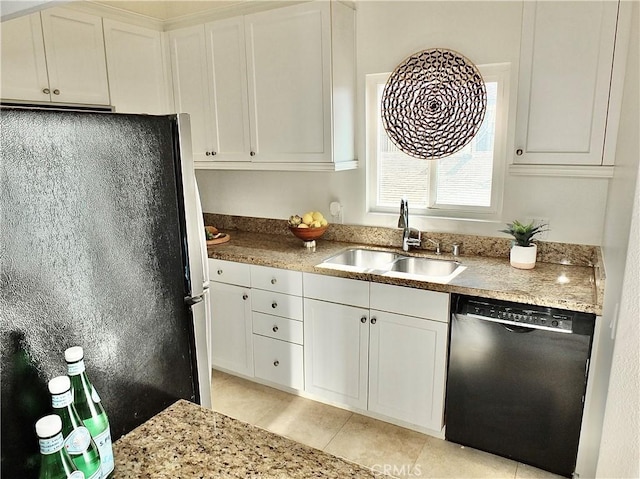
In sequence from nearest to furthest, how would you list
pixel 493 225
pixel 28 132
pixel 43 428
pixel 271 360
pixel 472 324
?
pixel 43 428
pixel 28 132
pixel 472 324
pixel 493 225
pixel 271 360

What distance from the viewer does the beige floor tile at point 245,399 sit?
270 cm

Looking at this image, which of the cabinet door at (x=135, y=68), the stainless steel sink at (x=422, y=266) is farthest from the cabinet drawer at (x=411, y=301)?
the cabinet door at (x=135, y=68)

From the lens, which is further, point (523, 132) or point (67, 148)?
point (523, 132)

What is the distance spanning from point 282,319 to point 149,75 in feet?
5.95

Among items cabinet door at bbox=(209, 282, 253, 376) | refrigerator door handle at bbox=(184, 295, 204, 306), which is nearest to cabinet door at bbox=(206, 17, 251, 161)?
cabinet door at bbox=(209, 282, 253, 376)

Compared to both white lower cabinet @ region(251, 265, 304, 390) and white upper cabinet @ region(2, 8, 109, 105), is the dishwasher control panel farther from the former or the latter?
white upper cabinet @ region(2, 8, 109, 105)

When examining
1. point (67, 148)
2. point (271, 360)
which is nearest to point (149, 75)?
point (271, 360)

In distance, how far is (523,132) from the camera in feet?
7.30

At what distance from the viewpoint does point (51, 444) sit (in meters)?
0.78

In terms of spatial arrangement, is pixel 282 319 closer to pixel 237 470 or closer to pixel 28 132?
pixel 237 470

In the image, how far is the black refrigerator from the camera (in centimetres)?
89

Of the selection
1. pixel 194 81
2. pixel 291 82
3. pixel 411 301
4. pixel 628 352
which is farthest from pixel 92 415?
pixel 194 81

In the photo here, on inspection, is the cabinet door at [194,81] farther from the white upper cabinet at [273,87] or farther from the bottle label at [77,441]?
the bottle label at [77,441]

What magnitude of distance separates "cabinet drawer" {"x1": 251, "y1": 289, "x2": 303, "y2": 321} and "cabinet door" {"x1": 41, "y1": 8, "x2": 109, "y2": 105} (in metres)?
1.49
